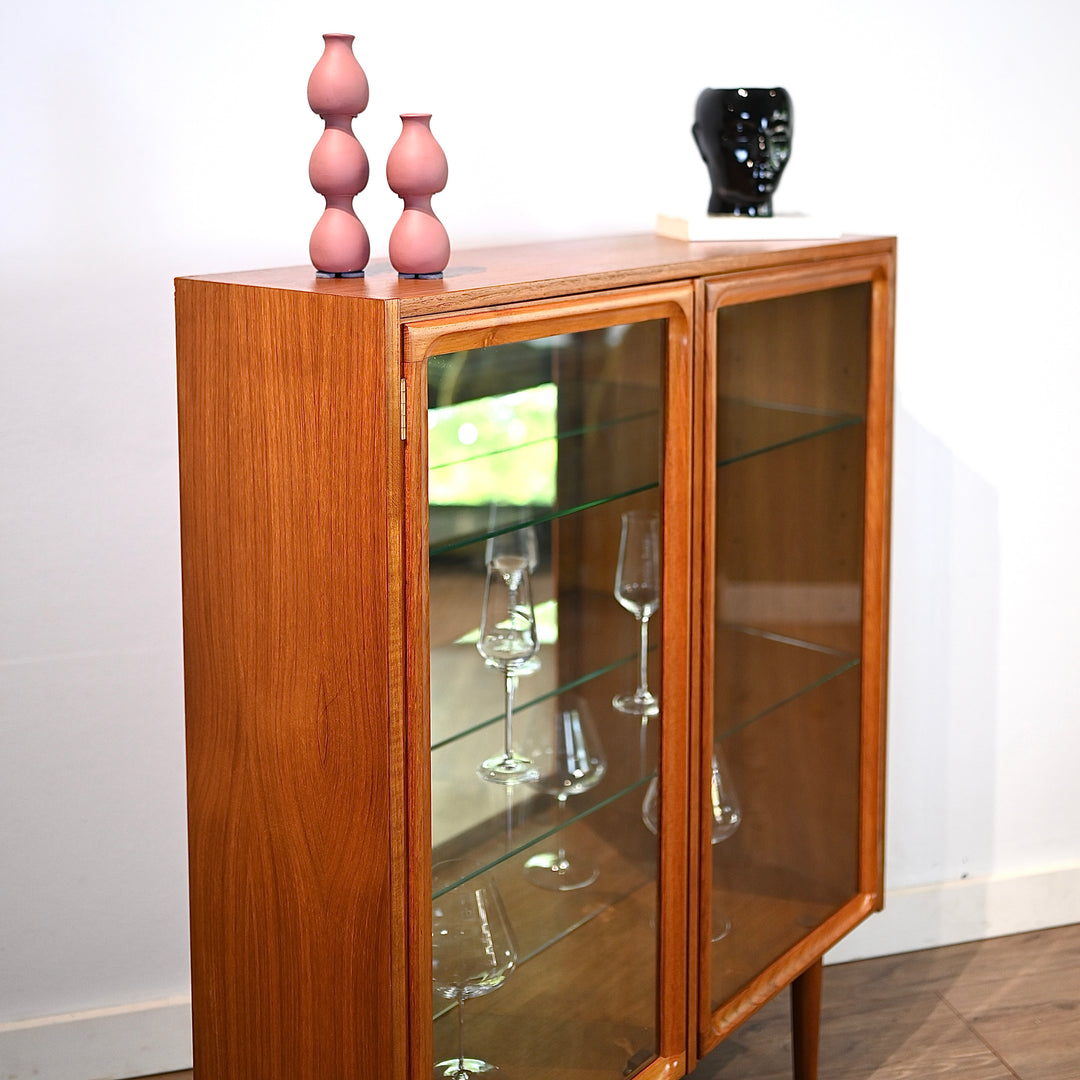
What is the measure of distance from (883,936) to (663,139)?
157 cm

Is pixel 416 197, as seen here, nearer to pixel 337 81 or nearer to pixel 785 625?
pixel 337 81

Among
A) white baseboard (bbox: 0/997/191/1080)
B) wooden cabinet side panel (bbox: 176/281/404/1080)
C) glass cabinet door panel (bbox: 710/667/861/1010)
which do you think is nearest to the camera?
wooden cabinet side panel (bbox: 176/281/404/1080)

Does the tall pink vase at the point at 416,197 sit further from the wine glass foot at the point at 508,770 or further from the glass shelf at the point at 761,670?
the glass shelf at the point at 761,670

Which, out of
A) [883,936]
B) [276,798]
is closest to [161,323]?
[276,798]

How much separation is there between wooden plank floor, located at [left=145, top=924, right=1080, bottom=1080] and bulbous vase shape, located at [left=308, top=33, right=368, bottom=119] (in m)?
1.58

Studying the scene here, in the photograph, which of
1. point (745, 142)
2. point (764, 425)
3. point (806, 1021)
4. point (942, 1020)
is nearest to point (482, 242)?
point (745, 142)

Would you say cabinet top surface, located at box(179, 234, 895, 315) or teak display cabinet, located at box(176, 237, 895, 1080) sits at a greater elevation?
cabinet top surface, located at box(179, 234, 895, 315)

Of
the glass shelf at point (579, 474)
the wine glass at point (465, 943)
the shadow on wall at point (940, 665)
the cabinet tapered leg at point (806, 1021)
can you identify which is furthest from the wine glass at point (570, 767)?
the shadow on wall at point (940, 665)

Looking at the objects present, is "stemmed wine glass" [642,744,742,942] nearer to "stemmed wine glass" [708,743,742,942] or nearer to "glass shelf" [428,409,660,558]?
"stemmed wine glass" [708,743,742,942]

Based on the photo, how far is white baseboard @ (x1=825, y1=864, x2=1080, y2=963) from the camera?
252cm

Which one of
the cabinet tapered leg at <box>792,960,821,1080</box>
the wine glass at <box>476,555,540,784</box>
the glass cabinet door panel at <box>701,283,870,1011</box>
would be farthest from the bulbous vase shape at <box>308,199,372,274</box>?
the cabinet tapered leg at <box>792,960,821,1080</box>

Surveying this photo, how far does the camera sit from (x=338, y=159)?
47.8 inches

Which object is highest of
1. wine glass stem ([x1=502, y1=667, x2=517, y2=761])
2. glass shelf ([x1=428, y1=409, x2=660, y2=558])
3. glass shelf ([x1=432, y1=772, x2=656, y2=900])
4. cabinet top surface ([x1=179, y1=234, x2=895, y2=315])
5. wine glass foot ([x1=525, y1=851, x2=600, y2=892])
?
cabinet top surface ([x1=179, y1=234, x2=895, y2=315])

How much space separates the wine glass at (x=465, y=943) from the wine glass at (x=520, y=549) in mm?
287
